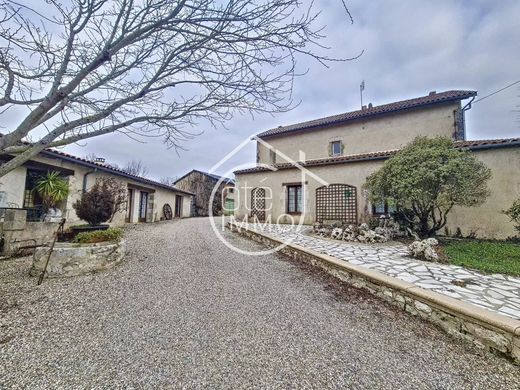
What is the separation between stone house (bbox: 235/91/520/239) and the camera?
7590mm

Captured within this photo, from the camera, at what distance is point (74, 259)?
4.41 meters

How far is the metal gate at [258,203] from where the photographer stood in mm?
13094

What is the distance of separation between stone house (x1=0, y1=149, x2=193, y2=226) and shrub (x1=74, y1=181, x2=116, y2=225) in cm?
107

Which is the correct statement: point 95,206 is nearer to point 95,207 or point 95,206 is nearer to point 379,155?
point 95,207

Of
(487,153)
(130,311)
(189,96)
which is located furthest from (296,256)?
(487,153)

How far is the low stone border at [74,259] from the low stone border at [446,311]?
185 inches

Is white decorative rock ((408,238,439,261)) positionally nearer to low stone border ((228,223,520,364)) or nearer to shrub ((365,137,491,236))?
shrub ((365,137,491,236))

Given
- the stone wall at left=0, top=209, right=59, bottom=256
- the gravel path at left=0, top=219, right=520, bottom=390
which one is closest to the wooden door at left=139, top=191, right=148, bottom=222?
the stone wall at left=0, top=209, right=59, bottom=256

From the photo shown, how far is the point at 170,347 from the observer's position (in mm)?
2332

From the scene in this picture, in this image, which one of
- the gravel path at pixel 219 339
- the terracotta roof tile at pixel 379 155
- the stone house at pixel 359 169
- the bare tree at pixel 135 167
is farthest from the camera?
the bare tree at pixel 135 167

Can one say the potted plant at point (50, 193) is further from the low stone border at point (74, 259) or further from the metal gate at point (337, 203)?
the metal gate at point (337, 203)

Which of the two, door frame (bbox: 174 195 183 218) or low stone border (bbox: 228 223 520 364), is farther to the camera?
door frame (bbox: 174 195 183 218)

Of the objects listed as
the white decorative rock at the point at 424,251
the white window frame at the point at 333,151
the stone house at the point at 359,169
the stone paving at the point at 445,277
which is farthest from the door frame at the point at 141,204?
the white decorative rock at the point at 424,251

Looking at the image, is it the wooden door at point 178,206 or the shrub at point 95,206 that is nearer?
the shrub at point 95,206
